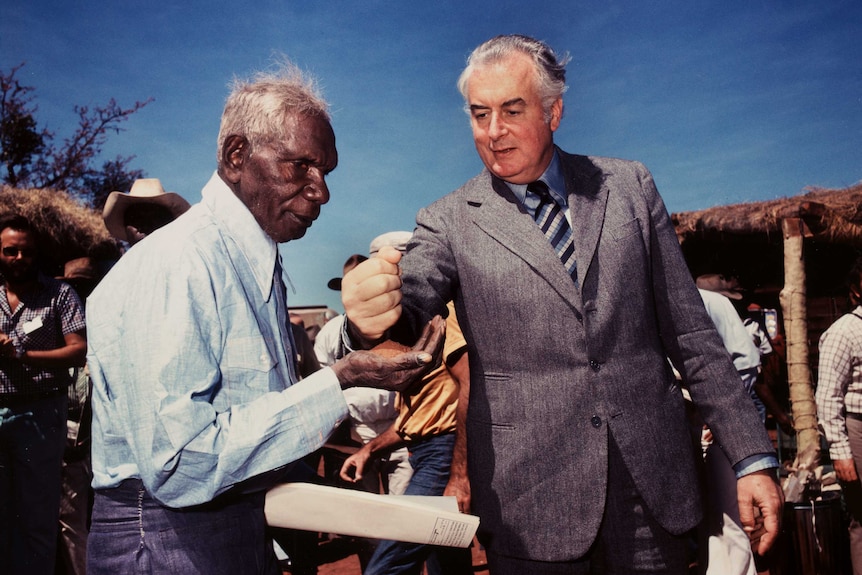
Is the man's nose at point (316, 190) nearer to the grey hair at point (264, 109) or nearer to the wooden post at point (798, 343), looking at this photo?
the grey hair at point (264, 109)

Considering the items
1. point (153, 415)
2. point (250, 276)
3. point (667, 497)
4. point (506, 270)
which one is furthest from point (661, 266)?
point (153, 415)

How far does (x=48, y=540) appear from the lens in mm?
4207

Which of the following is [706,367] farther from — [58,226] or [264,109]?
[58,226]

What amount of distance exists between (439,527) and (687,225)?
9911mm

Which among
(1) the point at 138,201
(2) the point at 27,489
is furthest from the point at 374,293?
(2) the point at 27,489

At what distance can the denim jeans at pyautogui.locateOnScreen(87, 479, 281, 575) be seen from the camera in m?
1.41

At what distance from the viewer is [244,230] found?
65.7 inches

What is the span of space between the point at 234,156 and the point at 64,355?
3348 millimetres

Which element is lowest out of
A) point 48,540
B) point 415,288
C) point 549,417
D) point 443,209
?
point 48,540

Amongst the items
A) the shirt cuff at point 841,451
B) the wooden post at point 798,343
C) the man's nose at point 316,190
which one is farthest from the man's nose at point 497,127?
the wooden post at point 798,343

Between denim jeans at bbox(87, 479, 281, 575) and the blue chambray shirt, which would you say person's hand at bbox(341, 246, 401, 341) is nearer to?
the blue chambray shirt

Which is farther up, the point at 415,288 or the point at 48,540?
the point at 415,288

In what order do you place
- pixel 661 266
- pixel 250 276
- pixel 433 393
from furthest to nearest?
1. pixel 433 393
2. pixel 661 266
3. pixel 250 276

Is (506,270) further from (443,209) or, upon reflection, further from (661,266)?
(661,266)
